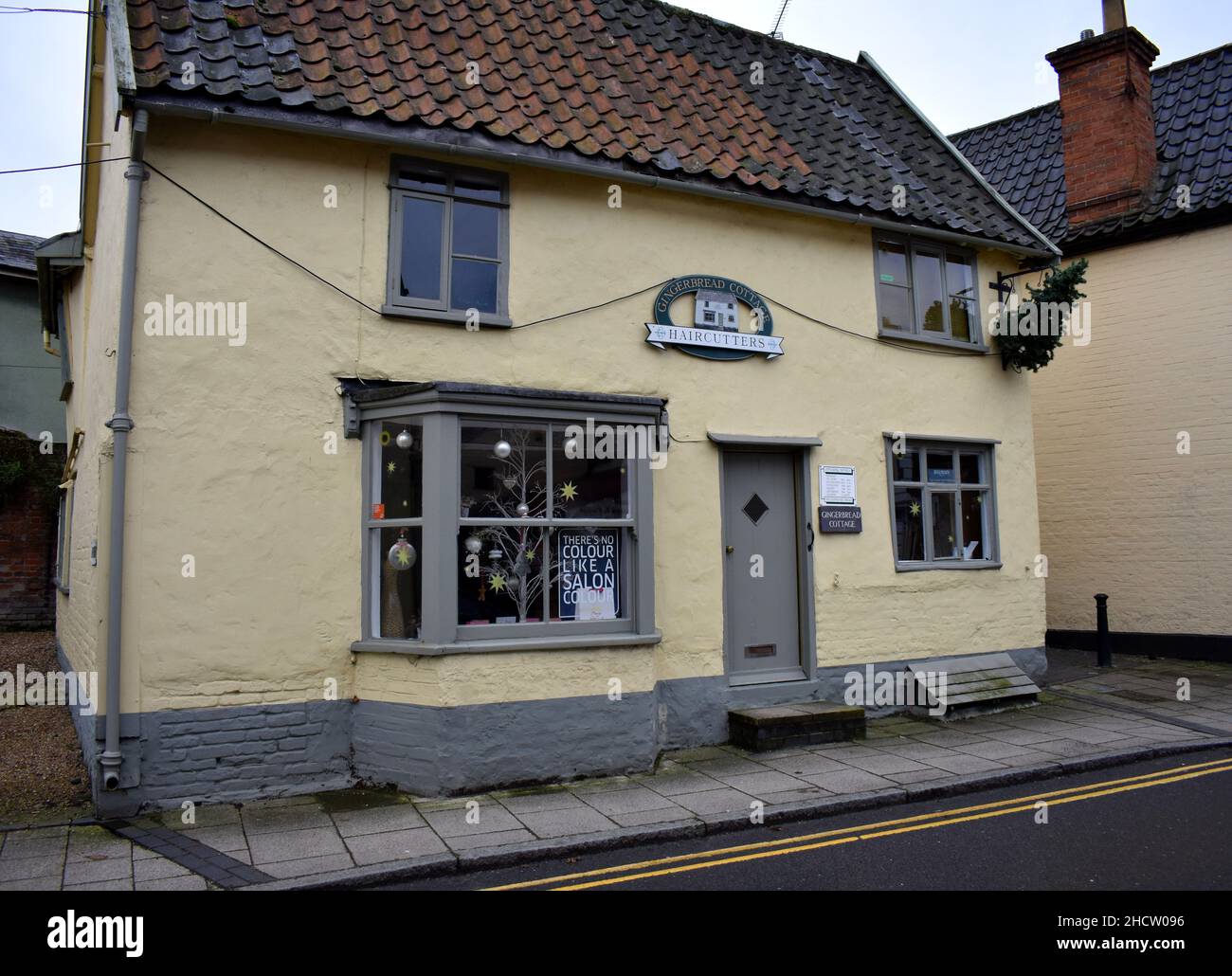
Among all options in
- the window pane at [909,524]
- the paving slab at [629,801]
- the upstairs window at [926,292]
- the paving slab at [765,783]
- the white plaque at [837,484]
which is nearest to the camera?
the paving slab at [629,801]

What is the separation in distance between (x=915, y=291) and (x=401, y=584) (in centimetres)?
684

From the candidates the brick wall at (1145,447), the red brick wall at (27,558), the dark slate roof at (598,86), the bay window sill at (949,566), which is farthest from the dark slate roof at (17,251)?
the brick wall at (1145,447)

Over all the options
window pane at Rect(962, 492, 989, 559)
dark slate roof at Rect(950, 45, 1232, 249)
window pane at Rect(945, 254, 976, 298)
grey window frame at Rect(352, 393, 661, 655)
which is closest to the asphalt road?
grey window frame at Rect(352, 393, 661, 655)

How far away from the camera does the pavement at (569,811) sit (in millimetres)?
5555

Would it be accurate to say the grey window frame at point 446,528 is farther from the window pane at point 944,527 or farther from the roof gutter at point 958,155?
the roof gutter at point 958,155

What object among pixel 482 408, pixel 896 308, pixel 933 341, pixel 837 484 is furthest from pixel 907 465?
pixel 482 408

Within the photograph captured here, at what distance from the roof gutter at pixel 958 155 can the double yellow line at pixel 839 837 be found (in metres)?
6.44

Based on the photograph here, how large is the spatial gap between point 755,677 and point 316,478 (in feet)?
15.3

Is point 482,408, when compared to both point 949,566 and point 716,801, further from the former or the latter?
point 949,566

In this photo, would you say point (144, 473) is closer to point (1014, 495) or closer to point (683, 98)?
point (683, 98)

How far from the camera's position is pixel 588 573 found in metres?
8.11

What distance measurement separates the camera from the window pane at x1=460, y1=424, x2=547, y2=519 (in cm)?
768

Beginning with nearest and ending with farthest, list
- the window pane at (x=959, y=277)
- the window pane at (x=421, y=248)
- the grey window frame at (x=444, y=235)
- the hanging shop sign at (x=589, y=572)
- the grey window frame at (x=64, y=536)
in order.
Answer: the grey window frame at (x=444, y=235)
the window pane at (x=421, y=248)
the hanging shop sign at (x=589, y=572)
the window pane at (x=959, y=277)
the grey window frame at (x=64, y=536)
